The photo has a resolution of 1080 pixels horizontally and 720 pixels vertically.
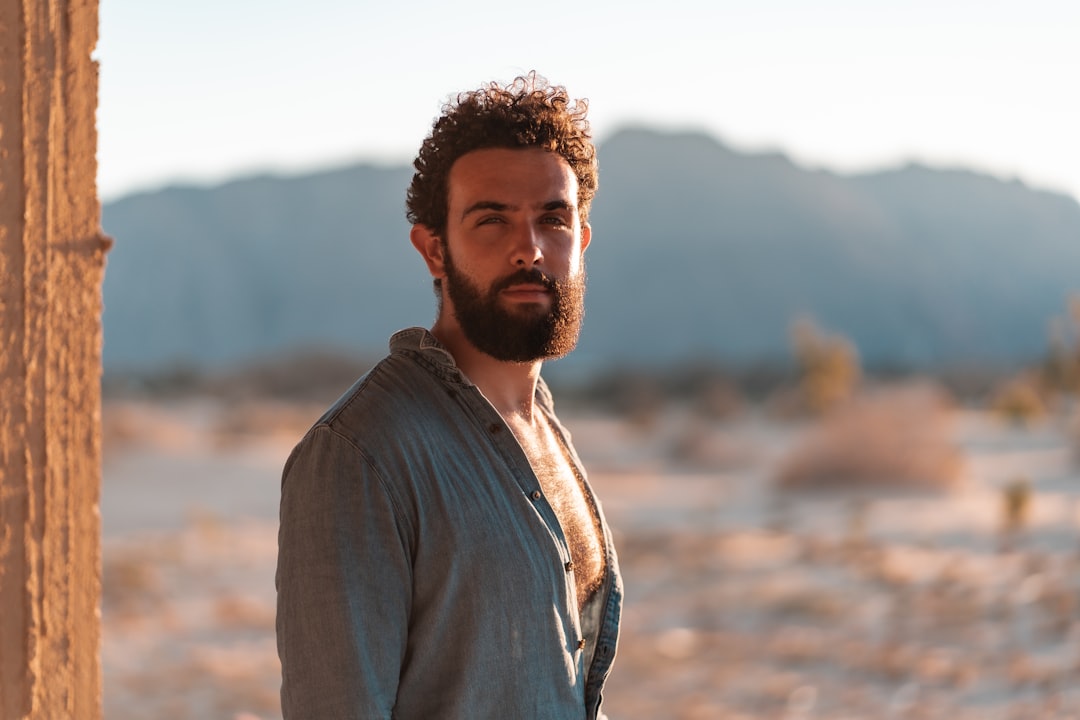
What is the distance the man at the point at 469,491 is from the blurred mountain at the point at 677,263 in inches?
2104

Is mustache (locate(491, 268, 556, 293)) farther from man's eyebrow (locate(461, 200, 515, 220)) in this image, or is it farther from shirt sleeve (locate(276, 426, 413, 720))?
shirt sleeve (locate(276, 426, 413, 720))

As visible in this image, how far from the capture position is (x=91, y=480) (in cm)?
193

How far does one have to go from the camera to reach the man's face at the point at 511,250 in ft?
6.39

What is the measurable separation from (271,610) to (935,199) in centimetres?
6892

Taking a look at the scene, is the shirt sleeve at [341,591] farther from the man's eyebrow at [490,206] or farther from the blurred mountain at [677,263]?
the blurred mountain at [677,263]

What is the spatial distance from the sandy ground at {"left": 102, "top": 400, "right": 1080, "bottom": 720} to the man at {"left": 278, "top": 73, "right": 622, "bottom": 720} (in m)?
1.25

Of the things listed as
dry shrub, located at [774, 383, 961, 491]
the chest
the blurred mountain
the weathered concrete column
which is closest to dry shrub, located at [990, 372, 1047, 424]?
dry shrub, located at [774, 383, 961, 491]

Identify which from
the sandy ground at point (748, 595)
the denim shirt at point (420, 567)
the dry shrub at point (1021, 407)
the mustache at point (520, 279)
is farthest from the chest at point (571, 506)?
the dry shrub at point (1021, 407)

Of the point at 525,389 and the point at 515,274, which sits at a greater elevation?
the point at 515,274

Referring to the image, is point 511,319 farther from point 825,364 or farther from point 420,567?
point 825,364

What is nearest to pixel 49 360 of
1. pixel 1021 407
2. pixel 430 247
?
pixel 430 247

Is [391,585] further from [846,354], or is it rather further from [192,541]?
[846,354]

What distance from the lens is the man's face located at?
76.7 inches

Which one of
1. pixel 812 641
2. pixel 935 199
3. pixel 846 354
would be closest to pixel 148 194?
pixel 935 199
